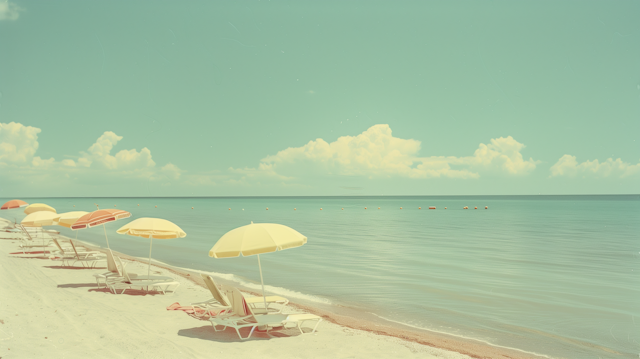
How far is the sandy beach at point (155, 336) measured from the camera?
22.4 feet

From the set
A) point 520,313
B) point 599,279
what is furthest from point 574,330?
point 599,279

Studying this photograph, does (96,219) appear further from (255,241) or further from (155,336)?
(255,241)

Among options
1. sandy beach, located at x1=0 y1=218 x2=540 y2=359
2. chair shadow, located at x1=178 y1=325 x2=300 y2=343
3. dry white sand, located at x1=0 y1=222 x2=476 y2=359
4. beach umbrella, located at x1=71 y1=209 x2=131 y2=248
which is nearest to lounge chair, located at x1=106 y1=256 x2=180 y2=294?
sandy beach, located at x1=0 y1=218 x2=540 y2=359

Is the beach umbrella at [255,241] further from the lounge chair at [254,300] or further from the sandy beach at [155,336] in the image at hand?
the sandy beach at [155,336]

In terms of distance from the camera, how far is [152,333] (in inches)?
307

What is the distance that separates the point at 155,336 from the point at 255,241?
94.9 inches

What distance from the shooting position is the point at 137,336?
7527 mm

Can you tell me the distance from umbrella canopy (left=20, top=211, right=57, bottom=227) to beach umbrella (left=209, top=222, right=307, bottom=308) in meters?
12.9

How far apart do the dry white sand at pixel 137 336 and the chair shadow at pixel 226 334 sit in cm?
2

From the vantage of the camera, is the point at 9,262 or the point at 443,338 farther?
the point at 9,262

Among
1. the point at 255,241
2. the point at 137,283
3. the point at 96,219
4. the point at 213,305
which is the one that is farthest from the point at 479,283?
the point at 96,219

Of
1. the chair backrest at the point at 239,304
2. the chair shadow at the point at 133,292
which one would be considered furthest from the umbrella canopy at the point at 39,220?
the chair backrest at the point at 239,304

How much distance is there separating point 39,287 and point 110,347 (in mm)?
6321

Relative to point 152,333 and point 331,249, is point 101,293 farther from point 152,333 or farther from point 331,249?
point 331,249
